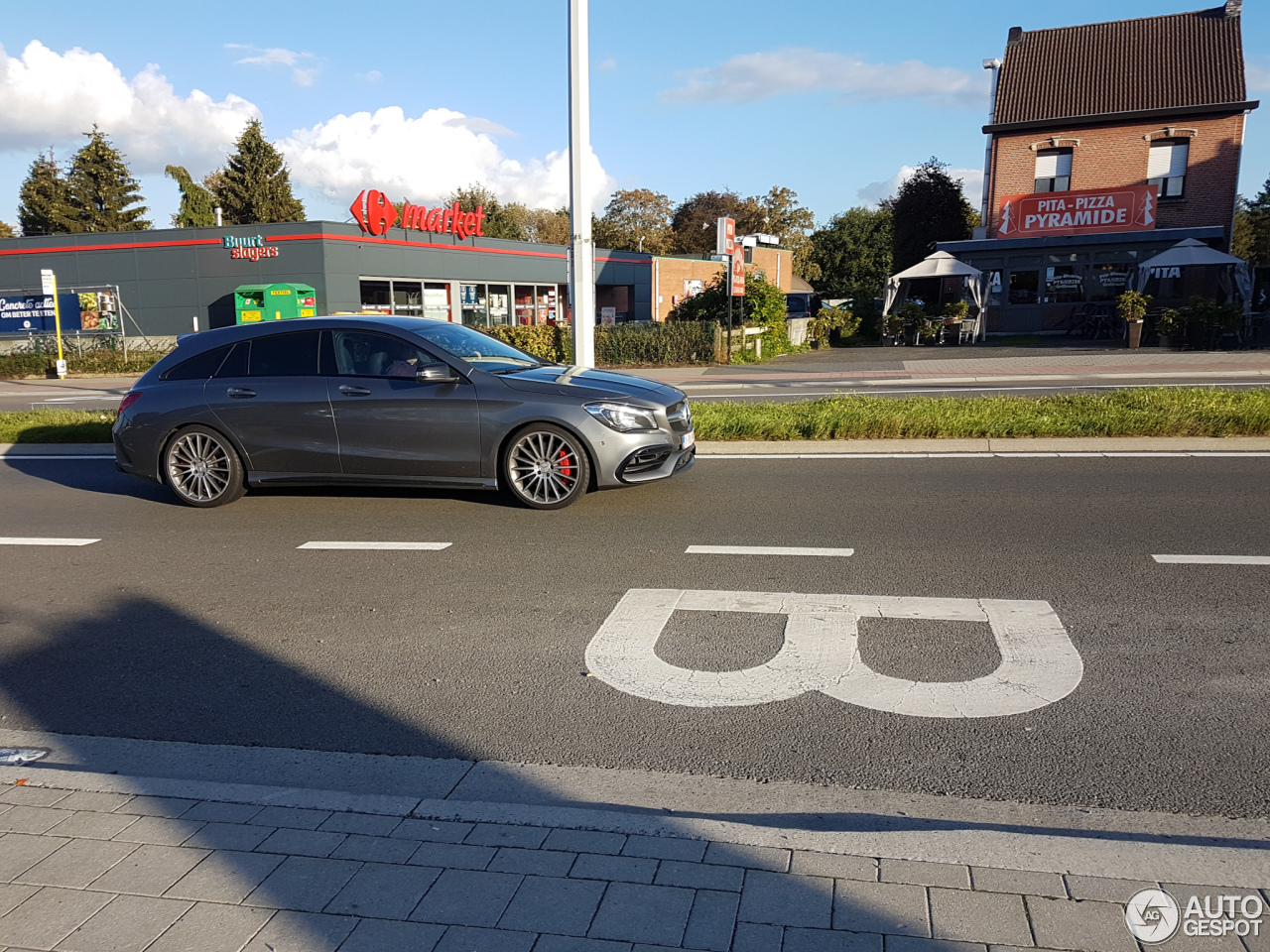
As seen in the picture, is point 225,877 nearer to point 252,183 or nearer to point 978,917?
point 978,917

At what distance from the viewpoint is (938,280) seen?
35.5m

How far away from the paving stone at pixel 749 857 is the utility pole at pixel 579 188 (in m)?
9.31

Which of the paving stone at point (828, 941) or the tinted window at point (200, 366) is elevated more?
the tinted window at point (200, 366)

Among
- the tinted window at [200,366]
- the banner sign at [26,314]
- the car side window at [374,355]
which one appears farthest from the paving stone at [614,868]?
the banner sign at [26,314]

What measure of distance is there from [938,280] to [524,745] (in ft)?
114

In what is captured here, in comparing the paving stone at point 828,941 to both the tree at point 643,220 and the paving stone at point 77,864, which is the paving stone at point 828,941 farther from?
the tree at point 643,220

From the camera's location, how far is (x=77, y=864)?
2932 millimetres

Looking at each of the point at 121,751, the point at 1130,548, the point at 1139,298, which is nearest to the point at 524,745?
the point at 121,751

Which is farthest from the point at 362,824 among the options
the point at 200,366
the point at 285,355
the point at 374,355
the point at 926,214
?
the point at 926,214

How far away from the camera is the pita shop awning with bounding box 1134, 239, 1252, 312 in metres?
26.9

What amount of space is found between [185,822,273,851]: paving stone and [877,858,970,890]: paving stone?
1.92m

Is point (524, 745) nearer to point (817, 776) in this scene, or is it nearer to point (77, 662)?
point (817, 776)

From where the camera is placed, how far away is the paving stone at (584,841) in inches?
114

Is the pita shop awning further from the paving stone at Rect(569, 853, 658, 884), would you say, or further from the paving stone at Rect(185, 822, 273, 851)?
the paving stone at Rect(185, 822, 273, 851)
